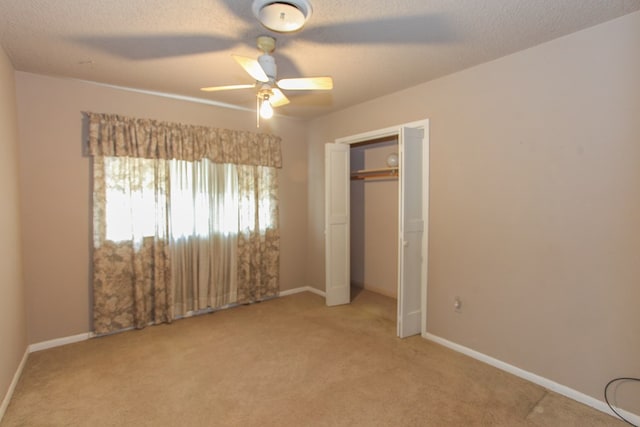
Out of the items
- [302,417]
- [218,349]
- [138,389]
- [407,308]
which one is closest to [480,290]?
[407,308]

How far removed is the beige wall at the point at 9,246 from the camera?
233cm

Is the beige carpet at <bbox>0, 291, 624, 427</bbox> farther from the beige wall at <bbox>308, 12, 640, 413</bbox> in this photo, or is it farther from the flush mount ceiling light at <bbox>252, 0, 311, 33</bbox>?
the flush mount ceiling light at <bbox>252, 0, 311, 33</bbox>

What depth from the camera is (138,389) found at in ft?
8.15

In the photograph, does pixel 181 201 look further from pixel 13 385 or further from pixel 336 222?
pixel 13 385

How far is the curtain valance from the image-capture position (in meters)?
3.32

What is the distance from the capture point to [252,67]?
2.13 meters

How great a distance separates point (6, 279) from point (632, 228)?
14.2 feet

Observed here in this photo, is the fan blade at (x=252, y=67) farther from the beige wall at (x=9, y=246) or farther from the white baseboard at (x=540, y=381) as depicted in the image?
the white baseboard at (x=540, y=381)

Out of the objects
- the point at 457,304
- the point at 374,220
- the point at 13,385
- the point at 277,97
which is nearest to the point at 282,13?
the point at 277,97

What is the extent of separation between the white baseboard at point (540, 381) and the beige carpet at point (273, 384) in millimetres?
60

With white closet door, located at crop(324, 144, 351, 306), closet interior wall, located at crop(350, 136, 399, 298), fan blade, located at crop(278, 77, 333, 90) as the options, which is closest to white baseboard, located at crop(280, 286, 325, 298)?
white closet door, located at crop(324, 144, 351, 306)

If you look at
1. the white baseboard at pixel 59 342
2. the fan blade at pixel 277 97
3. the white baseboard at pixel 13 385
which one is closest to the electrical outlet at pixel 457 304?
the fan blade at pixel 277 97

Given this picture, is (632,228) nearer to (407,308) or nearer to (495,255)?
(495,255)

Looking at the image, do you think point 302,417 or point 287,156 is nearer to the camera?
point 302,417
